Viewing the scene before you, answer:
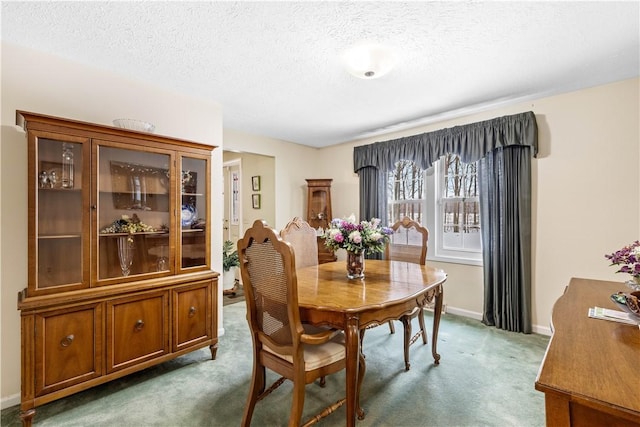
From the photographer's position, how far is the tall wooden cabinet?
1793 mm

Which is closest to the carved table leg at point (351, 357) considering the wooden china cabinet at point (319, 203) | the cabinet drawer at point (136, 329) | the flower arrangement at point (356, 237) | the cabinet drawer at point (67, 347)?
the flower arrangement at point (356, 237)

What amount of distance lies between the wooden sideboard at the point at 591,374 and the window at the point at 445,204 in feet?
7.88

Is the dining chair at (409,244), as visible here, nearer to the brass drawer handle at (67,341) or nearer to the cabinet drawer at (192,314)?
the cabinet drawer at (192,314)

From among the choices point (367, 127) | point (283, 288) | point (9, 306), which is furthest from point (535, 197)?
point (9, 306)

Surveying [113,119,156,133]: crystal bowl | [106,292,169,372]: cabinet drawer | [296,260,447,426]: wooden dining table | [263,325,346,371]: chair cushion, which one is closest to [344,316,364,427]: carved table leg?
[296,260,447,426]: wooden dining table

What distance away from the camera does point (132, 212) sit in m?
2.33

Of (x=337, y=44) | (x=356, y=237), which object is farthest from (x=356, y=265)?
(x=337, y=44)

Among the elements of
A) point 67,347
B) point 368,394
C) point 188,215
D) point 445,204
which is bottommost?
point 368,394

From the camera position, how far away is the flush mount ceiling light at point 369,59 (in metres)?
2.03

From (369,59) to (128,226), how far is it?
2171 mm

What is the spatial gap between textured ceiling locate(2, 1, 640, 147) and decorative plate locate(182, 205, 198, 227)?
109cm

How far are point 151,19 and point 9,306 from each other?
80.7 inches

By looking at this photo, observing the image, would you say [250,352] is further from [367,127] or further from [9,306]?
[367,127]

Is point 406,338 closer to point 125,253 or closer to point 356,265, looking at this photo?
point 356,265
